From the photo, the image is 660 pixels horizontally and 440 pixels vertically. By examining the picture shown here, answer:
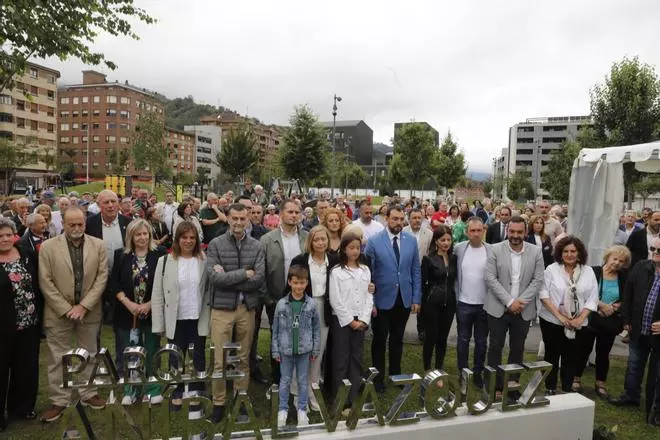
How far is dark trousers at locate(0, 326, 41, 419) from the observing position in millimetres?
4031

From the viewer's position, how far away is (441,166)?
132 ft

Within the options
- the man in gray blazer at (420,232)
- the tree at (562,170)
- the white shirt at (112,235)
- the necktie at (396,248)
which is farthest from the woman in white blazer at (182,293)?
the tree at (562,170)

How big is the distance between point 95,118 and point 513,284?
92235mm

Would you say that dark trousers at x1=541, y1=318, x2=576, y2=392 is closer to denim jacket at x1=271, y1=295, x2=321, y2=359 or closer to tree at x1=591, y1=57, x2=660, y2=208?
denim jacket at x1=271, y1=295, x2=321, y2=359

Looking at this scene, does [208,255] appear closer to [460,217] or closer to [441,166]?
[460,217]

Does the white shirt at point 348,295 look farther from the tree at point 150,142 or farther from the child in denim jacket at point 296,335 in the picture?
the tree at point 150,142

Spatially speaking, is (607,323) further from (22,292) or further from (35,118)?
(35,118)

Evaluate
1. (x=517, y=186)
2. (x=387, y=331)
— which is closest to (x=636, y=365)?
(x=387, y=331)

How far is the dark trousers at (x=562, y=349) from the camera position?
472 cm

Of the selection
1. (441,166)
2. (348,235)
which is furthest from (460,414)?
(441,166)

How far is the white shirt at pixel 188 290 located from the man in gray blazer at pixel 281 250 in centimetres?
71

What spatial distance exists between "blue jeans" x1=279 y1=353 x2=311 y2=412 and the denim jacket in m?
0.09

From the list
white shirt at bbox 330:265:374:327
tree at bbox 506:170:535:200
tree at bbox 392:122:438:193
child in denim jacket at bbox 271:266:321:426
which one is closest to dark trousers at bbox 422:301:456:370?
white shirt at bbox 330:265:374:327

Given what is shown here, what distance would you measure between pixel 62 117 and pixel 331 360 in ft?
320
